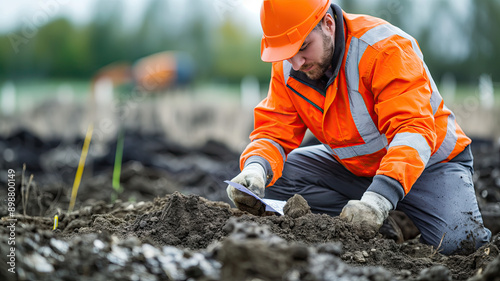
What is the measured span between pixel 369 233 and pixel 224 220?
0.80 metres

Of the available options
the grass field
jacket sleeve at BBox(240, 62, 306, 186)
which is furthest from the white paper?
the grass field

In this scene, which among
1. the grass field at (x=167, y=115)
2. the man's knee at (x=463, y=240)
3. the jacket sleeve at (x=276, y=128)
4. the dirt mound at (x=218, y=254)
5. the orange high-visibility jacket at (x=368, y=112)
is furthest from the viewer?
the grass field at (x=167, y=115)

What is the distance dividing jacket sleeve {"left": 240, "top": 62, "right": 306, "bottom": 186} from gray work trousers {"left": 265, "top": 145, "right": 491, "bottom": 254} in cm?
28

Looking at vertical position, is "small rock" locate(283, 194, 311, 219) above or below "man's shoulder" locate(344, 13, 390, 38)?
below

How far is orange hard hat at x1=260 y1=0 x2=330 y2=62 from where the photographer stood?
3.16 metres

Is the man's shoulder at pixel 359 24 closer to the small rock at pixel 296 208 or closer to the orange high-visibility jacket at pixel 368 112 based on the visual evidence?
the orange high-visibility jacket at pixel 368 112

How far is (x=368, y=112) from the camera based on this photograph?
333cm

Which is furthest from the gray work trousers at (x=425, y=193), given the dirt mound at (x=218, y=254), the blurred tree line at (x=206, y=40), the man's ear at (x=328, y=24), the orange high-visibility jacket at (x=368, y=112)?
the blurred tree line at (x=206, y=40)

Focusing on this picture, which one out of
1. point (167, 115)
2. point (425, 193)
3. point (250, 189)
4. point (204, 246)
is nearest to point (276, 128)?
point (250, 189)

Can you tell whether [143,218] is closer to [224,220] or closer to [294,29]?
[224,220]

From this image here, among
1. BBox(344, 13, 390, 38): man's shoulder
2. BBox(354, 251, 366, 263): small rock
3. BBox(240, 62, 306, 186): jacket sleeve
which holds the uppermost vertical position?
BBox(344, 13, 390, 38): man's shoulder

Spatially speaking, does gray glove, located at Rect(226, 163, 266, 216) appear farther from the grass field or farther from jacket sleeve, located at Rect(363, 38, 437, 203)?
the grass field

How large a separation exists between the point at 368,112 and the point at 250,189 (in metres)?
0.88

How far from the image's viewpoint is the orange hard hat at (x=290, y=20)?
3.16 m
